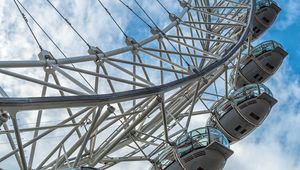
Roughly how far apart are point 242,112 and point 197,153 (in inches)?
243

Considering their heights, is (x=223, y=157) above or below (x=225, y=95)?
below

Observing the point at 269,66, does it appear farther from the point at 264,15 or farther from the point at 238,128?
the point at 238,128

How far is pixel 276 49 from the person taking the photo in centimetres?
3319

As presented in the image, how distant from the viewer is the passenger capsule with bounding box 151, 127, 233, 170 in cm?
2052

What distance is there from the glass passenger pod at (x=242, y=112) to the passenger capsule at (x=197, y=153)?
13.8 ft

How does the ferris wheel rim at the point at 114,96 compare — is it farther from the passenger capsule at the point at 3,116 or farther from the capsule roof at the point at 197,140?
the capsule roof at the point at 197,140

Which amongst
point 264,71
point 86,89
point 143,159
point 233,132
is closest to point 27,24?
point 86,89

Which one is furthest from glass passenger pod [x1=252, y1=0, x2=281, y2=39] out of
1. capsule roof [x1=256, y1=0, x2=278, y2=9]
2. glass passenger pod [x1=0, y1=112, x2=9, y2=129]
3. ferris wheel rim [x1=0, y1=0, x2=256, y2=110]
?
glass passenger pod [x1=0, y1=112, x2=9, y2=129]

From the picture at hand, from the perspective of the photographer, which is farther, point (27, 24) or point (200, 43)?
point (200, 43)

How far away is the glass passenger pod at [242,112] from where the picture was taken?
26.2 m

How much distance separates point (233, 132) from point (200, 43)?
7223 millimetres

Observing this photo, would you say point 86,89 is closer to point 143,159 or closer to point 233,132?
point 143,159

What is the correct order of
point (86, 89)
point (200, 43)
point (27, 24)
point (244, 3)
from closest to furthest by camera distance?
1. point (86, 89)
2. point (27, 24)
3. point (200, 43)
4. point (244, 3)

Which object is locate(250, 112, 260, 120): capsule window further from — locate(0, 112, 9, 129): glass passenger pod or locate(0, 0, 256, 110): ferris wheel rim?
locate(0, 112, 9, 129): glass passenger pod
